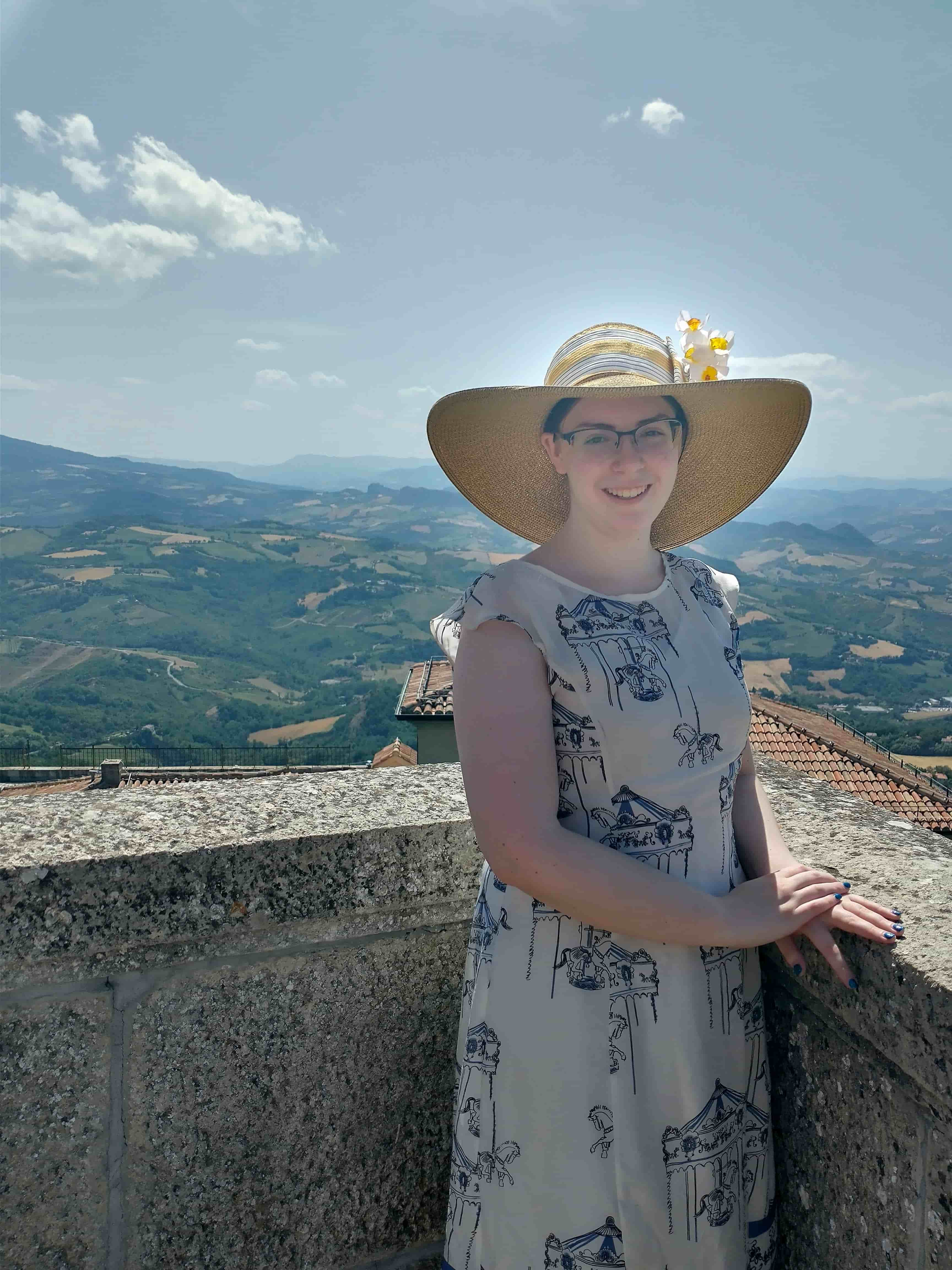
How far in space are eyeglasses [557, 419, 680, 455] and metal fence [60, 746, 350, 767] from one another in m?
53.0

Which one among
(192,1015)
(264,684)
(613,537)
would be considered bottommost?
(264,684)

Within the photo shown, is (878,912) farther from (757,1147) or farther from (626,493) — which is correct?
(626,493)

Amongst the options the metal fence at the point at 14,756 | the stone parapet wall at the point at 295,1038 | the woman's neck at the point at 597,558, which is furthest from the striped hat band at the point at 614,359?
the metal fence at the point at 14,756

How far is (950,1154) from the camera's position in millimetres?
1108

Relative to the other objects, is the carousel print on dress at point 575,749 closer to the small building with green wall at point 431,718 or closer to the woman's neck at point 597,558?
the woman's neck at point 597,558

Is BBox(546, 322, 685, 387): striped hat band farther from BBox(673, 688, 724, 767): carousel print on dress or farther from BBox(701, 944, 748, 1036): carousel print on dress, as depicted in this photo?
BBox(701, 944, 748, 1036): carousel print on dress

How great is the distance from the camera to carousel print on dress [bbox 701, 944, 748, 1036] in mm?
1383

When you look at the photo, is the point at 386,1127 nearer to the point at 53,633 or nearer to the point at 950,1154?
the point at 950,1154

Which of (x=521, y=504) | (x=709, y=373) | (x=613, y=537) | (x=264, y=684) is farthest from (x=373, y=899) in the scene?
(x=264, y=684)

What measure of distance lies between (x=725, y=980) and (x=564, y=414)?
1.01 m

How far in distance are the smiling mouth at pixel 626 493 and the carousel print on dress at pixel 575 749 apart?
38cm

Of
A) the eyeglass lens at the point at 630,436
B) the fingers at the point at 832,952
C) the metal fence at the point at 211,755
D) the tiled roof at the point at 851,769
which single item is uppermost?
the eyeglass lens at the point at 630,436

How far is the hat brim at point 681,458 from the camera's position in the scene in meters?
1.67

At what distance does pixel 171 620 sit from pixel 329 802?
13916cm
